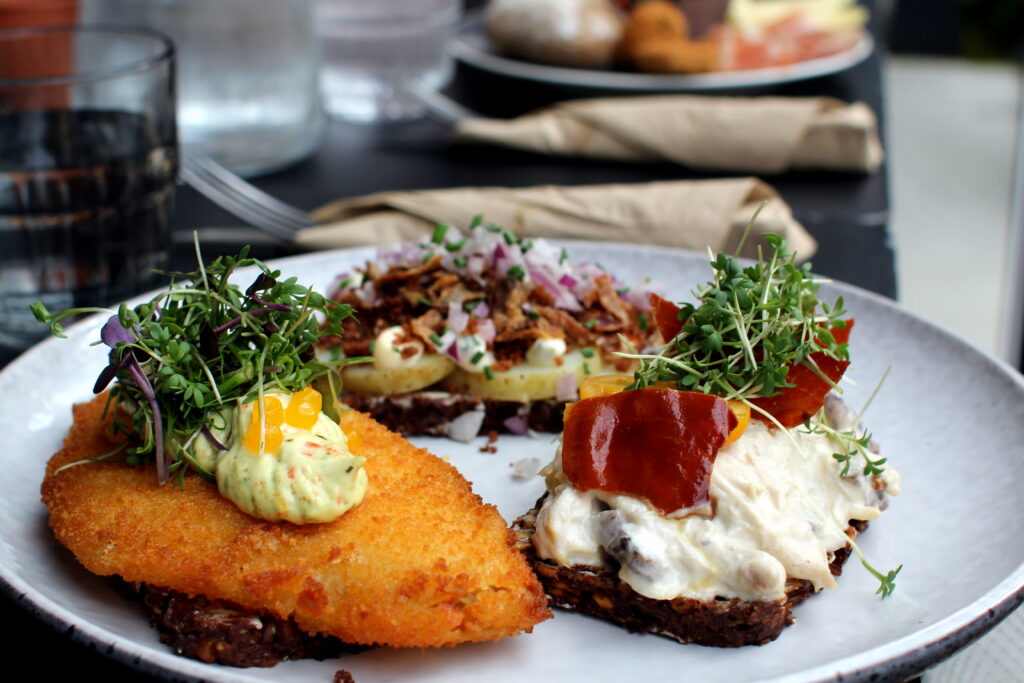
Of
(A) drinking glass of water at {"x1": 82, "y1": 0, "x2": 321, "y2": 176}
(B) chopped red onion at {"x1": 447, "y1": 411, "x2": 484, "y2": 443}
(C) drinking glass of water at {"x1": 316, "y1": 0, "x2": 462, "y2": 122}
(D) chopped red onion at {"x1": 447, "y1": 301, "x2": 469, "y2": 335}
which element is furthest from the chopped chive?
(C) drinking glass of water at {"x1": 316, "y1": 0, "x2": 462, "y2": 122}

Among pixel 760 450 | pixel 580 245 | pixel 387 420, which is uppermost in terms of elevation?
pixel 760 450

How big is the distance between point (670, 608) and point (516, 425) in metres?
0.93

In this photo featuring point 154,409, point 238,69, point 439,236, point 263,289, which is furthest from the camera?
point 238,69

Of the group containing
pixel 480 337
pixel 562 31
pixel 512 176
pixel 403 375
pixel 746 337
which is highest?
pixel 746 337

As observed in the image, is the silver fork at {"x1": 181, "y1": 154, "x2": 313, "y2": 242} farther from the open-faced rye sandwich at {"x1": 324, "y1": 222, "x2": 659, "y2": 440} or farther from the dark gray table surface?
the open-faced rye sandwich at {"x1": 324, "y1": 222, "x2": 659, "y2": 440}

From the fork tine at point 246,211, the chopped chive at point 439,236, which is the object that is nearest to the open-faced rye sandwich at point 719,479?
the chopped chive at point 439,236

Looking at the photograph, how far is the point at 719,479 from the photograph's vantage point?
1980 millimetres

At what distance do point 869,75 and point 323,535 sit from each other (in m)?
4.70

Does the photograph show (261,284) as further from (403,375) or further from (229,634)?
(229,634)

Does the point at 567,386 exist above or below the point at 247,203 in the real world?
above

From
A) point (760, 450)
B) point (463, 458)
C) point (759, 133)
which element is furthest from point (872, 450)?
point (759, 133)

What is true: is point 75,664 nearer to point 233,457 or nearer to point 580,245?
point 233,457

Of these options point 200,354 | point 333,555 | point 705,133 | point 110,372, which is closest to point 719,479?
point 333,555

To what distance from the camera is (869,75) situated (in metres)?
5.63
